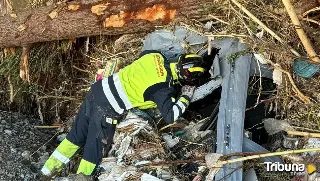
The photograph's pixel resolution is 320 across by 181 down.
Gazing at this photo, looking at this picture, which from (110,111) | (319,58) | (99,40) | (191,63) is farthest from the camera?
A: (99,40)

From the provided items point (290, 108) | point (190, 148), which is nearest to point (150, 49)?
point (190, 148)

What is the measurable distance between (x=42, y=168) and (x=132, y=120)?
1056 mm

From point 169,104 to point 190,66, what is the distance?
38 centimetres

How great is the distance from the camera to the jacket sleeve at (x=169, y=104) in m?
4.33

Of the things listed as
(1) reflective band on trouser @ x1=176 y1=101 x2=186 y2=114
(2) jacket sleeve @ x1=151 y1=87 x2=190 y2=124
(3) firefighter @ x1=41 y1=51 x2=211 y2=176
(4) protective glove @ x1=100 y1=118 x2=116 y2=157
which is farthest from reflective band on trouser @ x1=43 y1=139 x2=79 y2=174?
(1) reflective band on trouser @ x1=176 y1=101 x2=186 y2=114

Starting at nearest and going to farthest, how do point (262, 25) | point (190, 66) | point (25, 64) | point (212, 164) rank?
point (212, 164) → point (262, 25) → point (190, 66) → point (25, 64)

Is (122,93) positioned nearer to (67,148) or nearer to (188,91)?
(188,91)

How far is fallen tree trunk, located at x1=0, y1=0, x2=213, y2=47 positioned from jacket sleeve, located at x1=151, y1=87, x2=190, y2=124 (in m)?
0.78

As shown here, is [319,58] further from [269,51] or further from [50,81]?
[50,81]

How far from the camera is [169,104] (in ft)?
14.3

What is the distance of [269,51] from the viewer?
13.6 ft

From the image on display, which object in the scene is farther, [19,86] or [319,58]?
[19,86]

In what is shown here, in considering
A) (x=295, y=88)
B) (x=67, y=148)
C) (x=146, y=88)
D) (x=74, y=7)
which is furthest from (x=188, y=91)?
(x=74, y=7)

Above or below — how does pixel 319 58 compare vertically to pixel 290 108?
above
